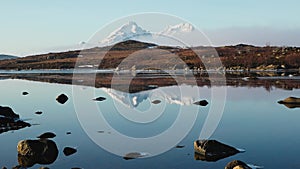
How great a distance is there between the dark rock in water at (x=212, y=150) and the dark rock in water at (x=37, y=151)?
15.1 feet

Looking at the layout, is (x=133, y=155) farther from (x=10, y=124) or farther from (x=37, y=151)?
(x=10, y=124)

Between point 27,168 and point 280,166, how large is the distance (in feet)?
23.7

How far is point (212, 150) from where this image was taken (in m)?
12.7

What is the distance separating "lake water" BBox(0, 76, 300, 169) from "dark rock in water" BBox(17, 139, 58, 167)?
0.26 m

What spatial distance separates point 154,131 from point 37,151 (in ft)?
19.0

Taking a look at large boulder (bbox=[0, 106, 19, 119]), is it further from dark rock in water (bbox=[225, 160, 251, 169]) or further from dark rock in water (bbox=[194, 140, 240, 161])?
dark rock in water (bbox=[225, 160, 251, 169])

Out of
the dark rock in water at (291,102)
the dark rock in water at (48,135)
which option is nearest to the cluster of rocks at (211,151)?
the dark rock in water at (48,135)

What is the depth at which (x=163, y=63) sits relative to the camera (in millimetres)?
106812

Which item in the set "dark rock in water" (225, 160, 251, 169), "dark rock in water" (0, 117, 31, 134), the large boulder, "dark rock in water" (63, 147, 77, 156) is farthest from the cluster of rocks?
the large boulder

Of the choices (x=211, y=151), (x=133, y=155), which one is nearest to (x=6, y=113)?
(x=133, y=155)

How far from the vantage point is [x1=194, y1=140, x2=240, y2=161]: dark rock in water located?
12.4m

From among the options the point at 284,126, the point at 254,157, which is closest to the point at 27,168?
the point at 254,157

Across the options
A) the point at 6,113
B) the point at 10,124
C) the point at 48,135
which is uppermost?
the point at 6,113

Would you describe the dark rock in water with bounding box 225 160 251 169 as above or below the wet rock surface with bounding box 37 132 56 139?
below
